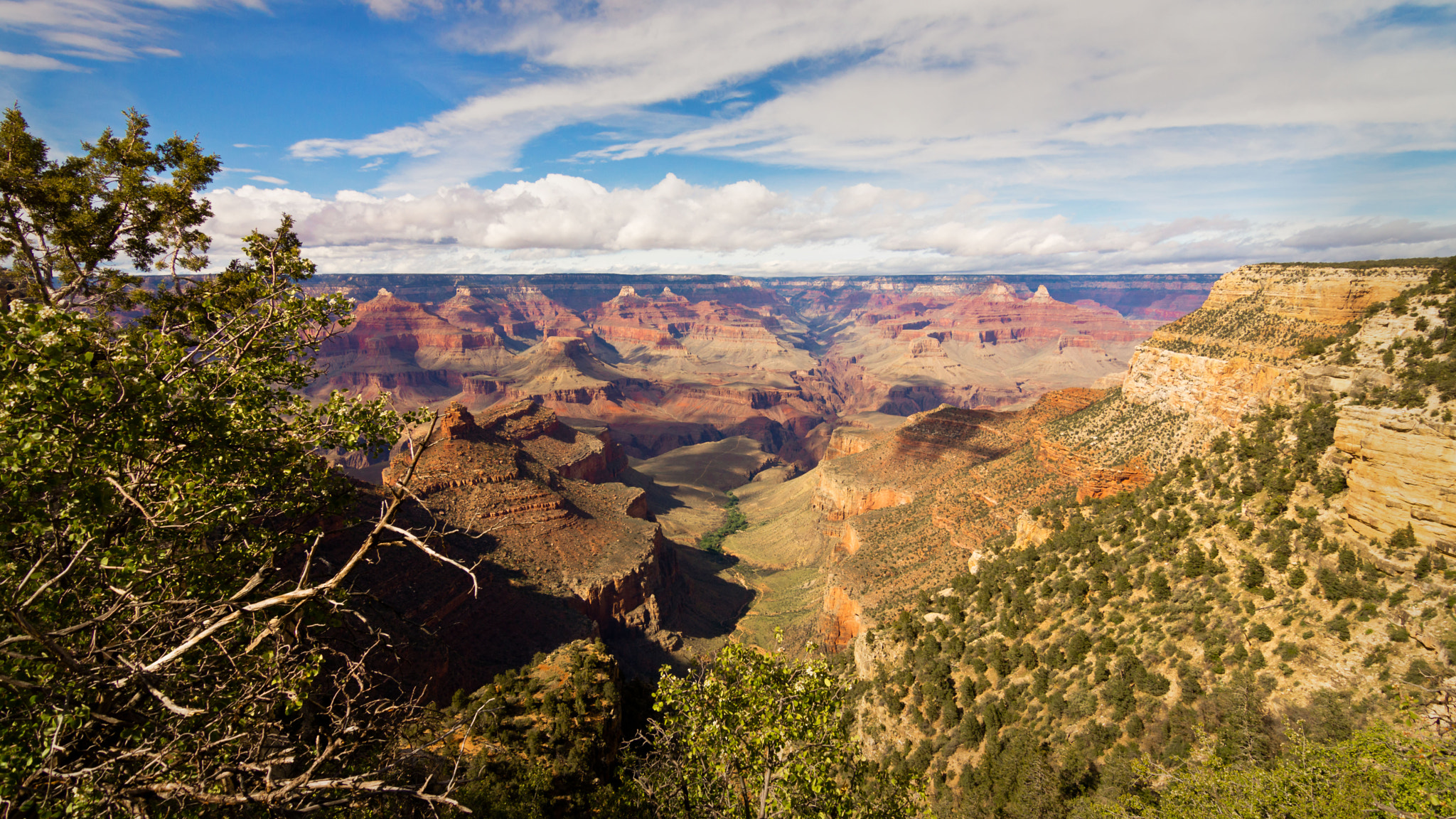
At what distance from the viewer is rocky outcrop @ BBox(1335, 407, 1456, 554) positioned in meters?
15.3

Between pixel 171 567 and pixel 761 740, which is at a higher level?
pixel 171 567

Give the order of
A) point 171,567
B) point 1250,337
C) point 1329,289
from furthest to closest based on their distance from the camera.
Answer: point 1250,337 → point 1329,289 → point 171,567

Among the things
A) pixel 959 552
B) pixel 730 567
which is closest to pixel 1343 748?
pixel 959 552

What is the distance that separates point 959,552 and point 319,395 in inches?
8720

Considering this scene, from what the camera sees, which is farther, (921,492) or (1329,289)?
(921,492)

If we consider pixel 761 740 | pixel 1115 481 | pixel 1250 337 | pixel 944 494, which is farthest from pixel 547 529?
pixel 1250 337

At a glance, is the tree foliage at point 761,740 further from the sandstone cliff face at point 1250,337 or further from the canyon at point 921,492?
the sandstone cliff face at point 1250,337

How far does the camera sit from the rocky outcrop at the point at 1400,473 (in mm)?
15336

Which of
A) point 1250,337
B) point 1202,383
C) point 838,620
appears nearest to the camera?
point 1202,383

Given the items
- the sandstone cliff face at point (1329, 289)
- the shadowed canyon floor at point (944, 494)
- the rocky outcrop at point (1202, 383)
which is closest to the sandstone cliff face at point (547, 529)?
the shadowed canyon floor at point (944, 494)

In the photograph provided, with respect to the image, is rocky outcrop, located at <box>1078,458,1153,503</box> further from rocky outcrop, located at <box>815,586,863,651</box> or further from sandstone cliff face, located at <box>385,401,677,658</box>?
sandstone cliff face, located at <box>385,401,677,658</box>

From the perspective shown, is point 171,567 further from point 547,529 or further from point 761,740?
point 547,529

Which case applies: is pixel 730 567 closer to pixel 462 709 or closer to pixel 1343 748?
pixel 462 709

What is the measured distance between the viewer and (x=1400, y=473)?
16.2 metres
